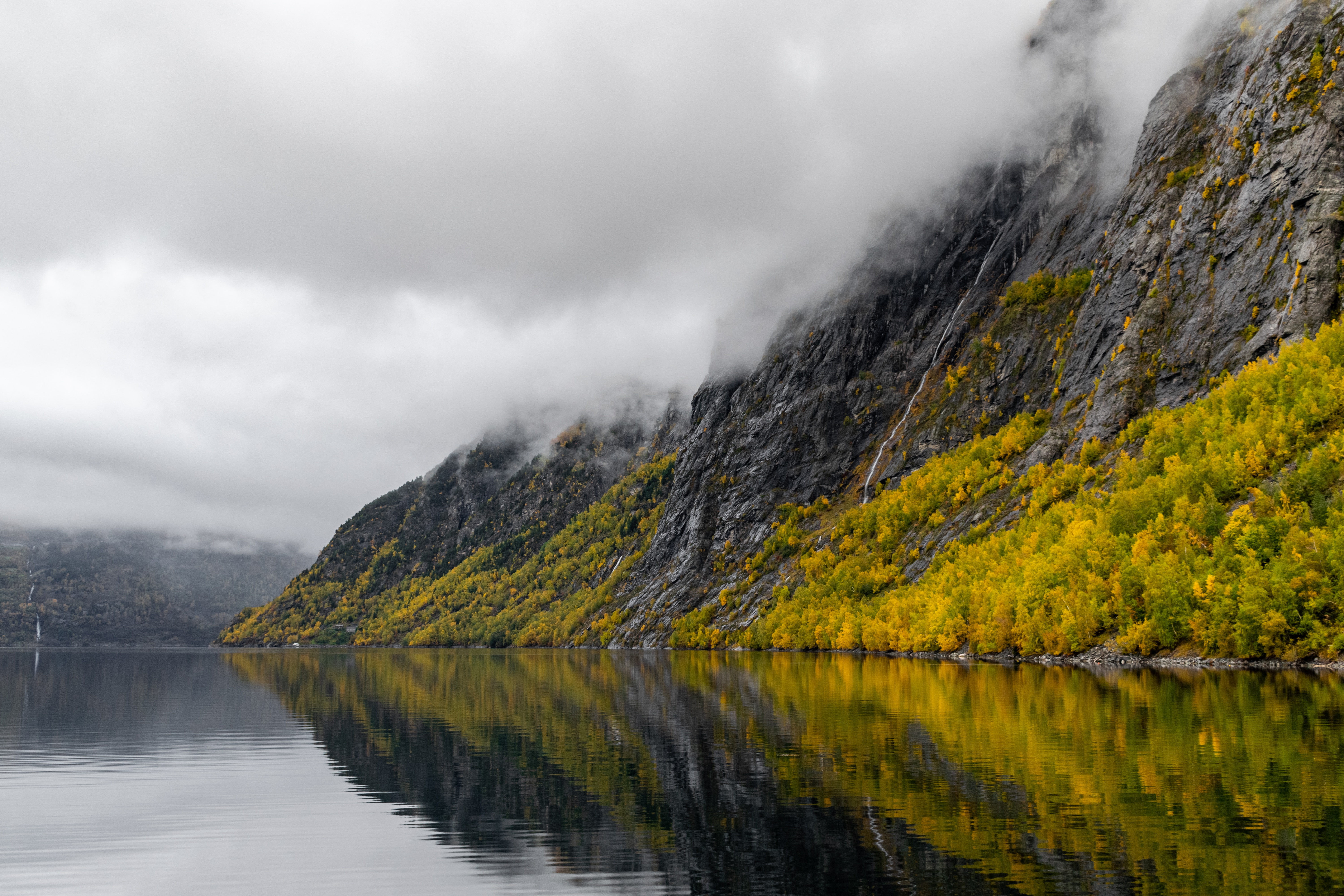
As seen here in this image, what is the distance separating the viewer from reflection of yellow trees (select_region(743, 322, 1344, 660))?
67.7 metres

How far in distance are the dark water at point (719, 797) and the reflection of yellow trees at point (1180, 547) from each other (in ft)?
39.6

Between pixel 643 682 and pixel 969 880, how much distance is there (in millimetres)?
67620

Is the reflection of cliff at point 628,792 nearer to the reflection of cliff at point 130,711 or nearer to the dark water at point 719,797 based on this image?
the dark water at point 719,797

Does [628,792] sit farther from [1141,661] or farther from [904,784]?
[1141,661]

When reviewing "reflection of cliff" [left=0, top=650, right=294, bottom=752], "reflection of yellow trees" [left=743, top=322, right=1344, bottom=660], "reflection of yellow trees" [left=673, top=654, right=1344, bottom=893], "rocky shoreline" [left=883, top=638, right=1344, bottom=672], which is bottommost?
"reflection of cliff" [left=0, top=650, right=294, bottom=752]

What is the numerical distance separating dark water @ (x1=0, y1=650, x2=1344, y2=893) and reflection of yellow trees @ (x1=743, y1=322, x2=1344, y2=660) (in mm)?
12068

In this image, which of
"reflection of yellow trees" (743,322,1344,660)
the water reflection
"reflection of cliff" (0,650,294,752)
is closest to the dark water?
the water reflection

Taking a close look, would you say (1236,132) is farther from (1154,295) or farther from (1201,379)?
(1201,379)

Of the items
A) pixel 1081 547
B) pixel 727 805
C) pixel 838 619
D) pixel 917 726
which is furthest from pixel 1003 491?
pixel 727 805

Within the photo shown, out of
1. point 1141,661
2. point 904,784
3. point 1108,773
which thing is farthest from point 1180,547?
point 904,784

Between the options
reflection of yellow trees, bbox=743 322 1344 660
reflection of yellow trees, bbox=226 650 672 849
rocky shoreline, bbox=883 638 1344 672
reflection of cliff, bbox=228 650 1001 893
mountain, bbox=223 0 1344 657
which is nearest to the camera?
reflection of cliff, bbox=228 650 1001 893

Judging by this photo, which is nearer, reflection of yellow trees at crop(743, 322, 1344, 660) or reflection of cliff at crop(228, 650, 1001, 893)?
reflection of cliff at crop(228, 650, 1001, 893)

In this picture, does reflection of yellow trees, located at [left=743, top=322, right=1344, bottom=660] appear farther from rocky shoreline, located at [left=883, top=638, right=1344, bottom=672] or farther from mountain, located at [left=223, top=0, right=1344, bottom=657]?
rocky shoreline, located at [left=883, top=638, right=1344, bottom=672]

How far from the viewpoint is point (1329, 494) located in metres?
74.6
